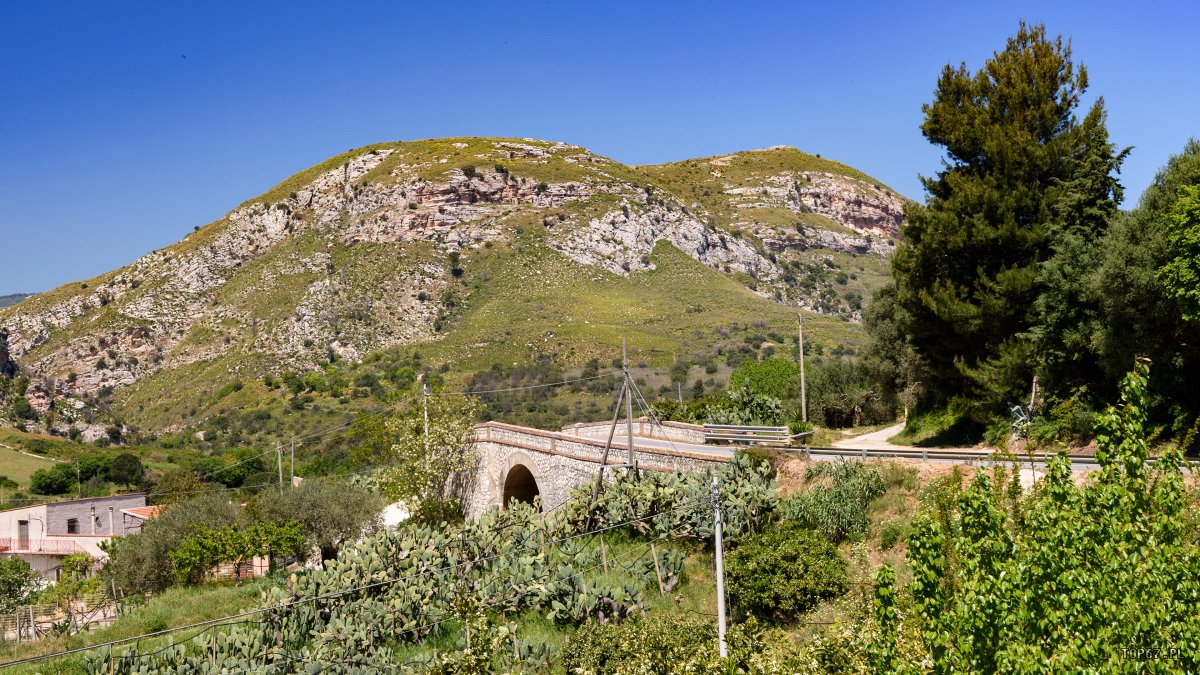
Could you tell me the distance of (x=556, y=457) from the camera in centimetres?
2942

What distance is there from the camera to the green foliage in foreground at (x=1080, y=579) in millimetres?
Answer: 7258

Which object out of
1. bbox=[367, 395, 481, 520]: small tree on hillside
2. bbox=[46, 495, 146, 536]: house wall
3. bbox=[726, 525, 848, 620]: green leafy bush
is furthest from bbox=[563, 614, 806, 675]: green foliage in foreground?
bbox=[46, 495, 146, 536]: house wall

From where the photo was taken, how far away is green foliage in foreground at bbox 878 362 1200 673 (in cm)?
726

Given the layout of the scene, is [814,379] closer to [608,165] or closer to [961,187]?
[961,187]

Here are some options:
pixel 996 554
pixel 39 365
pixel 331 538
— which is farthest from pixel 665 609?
pixel 39 365

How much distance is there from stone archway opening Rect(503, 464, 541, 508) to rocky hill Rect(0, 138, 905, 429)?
36996 mm

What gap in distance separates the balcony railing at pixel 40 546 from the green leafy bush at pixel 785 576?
3494 cm

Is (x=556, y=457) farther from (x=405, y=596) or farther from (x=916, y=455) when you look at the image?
(x=916, y=455)

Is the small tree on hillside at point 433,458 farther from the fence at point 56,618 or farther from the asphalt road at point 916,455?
the asphalt road at point 916,455

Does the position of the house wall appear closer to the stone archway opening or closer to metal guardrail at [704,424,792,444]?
the stone archway opening

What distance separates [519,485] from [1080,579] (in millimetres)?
27940

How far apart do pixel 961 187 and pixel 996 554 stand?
19.3m

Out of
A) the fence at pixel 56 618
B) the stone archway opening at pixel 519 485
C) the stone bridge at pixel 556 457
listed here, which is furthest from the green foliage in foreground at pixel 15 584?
the stone archway opening at pixel 519 485

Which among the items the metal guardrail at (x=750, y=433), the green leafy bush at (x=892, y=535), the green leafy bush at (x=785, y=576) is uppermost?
the metal guardrail at (x=750, y=433)
